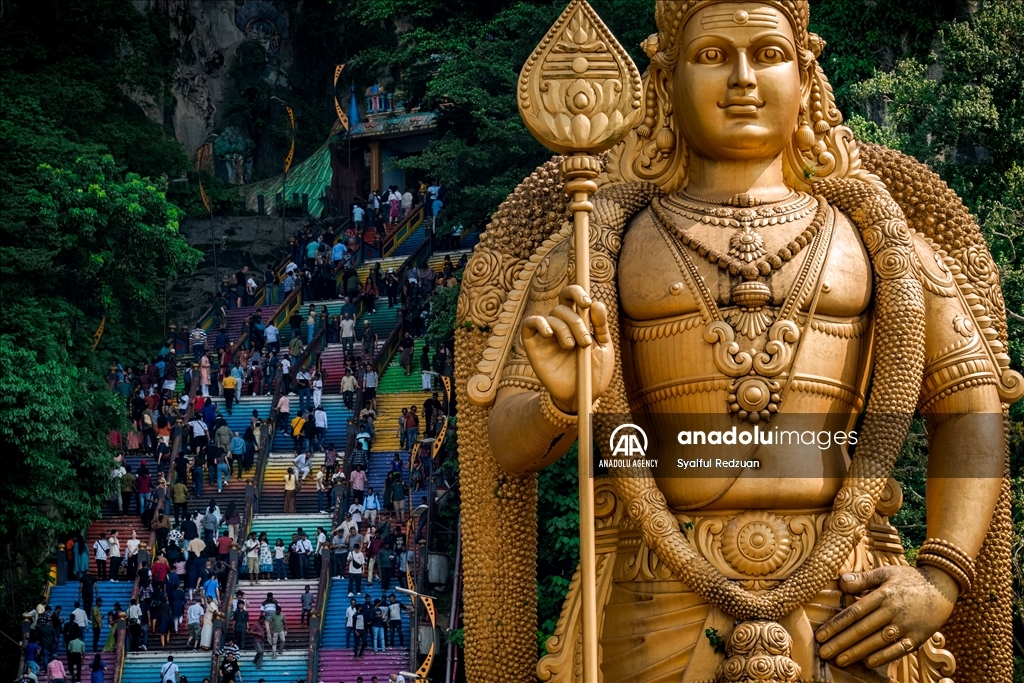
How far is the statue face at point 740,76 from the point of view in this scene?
1126 centimetres

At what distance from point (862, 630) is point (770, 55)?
3.12 m

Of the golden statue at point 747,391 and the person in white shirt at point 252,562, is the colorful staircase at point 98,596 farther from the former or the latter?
the golden statue at point 747,391

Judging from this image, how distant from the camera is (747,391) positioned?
1101 cm

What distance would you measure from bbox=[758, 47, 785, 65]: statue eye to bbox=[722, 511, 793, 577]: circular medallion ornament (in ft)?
8.23

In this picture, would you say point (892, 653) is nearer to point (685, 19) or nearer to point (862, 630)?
point (862, 630)

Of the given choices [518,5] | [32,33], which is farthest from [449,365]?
[32,33]

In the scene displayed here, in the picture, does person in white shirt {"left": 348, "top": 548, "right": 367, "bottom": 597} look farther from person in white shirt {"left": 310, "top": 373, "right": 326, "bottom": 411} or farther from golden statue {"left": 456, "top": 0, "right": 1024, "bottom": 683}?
golden statue {"left": 456, "top": 0, "right": 1024, "bottom": 683}

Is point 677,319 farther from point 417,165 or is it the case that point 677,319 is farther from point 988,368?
point 417,165

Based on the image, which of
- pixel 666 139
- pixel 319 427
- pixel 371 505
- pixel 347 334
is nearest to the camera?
pixel 666 139

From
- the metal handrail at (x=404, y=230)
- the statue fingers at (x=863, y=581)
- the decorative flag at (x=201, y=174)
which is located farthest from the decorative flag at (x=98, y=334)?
the statue fingers at (x=863, y=581)

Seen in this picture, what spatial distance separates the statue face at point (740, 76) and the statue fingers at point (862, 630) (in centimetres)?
263

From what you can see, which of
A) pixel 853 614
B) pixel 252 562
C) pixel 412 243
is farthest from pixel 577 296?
pixel 412 243

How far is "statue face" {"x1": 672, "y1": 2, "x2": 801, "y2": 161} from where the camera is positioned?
1126 cm

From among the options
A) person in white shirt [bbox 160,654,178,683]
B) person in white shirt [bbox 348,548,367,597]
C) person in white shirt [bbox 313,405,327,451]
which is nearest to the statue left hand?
person in white shirt [bbox 160,654,178,683]
